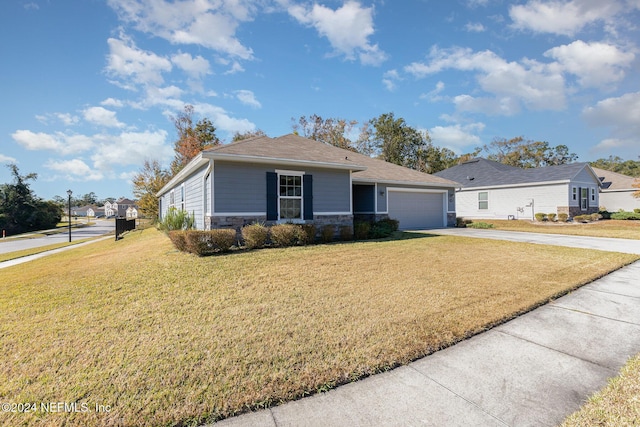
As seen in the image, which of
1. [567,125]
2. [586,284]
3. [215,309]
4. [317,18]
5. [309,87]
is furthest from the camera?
[567,125]

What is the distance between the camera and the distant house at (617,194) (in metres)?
25.6

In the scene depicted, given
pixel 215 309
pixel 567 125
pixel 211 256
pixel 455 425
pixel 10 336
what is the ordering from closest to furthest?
pixel 455 425 < pixel 10 336 < pixel 215 309 < pixel 211 256 < pixel 567 125

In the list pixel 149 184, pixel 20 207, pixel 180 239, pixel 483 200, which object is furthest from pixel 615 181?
pixel 20 207

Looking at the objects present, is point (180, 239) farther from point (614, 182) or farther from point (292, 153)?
point (614, 182)

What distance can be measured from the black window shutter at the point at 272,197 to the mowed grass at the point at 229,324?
282 centimetres

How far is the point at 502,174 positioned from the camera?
23.1 meters

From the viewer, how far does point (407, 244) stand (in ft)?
30.5

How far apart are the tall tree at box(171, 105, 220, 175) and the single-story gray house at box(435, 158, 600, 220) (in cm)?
2702

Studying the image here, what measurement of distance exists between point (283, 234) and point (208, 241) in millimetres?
2254

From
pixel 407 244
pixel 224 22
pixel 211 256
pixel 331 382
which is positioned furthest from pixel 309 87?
pixel 331 382

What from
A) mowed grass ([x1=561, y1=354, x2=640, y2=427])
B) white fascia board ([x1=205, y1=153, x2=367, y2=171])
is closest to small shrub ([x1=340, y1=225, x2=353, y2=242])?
white fascia board ([x1=205, y1=153, x2=367, y2=171])

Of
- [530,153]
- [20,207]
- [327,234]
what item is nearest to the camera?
[327,234]

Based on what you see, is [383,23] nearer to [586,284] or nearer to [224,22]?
[224,22]

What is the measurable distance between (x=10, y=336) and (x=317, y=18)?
38.7 feet
